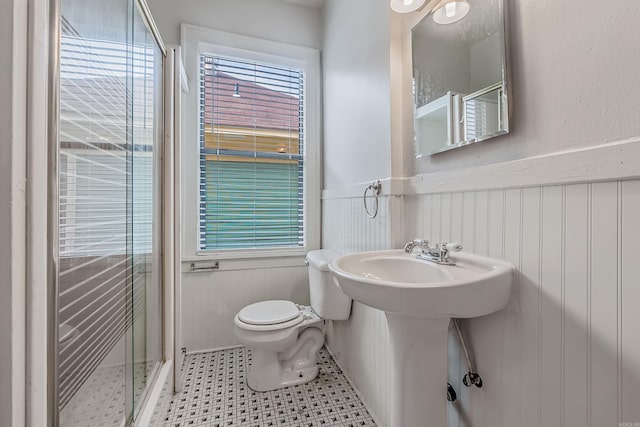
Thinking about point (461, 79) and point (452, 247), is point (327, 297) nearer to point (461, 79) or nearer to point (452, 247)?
point (452, 247)

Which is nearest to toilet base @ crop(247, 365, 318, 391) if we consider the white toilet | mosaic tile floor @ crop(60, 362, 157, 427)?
the white toilet

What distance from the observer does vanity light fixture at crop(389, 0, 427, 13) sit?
1.07 meters

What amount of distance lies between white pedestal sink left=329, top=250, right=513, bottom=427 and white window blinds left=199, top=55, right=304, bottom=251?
44.8 inches

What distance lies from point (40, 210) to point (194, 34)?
188 centimetres

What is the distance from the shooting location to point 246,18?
2.01 meters

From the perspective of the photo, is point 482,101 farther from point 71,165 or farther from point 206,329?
point 206,329

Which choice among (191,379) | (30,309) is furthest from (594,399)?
(191,379)

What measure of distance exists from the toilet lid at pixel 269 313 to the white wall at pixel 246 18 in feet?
6.05

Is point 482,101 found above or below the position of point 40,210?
above

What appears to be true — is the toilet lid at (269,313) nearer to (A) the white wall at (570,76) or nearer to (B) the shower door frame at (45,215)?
(B) the shower door frame at (45,215)

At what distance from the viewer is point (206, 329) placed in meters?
1.94

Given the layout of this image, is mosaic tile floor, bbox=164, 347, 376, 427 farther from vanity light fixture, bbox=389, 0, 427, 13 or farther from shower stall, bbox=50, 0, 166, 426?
vanity light fixture, bbox=389, 0, 427, 13

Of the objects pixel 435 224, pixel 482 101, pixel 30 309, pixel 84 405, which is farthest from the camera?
pixel 435 224

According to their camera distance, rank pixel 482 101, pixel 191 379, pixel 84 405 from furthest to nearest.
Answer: pixel 191 379 < pixel 482 101 < pixel 84 405
